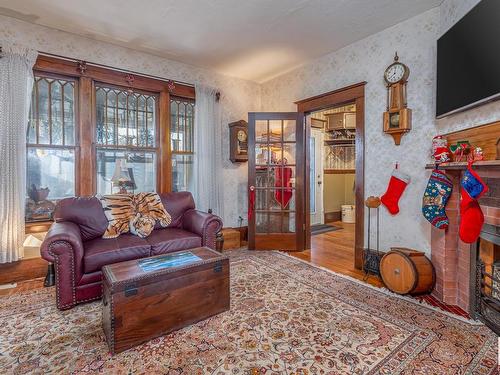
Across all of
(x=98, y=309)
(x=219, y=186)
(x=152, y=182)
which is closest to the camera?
(x=98, y=309)

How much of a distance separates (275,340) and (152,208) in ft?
6.63

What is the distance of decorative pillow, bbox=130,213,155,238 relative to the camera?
2.88 metres

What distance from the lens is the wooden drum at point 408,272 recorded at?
241 cm

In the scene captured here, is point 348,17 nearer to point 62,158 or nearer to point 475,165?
point 475,165

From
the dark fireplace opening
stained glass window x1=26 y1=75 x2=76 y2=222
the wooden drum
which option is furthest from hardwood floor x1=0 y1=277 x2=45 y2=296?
the dark fireplace opening

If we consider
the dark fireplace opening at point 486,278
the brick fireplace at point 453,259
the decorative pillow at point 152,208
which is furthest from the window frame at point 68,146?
the dark fireplace opening at point 486,278

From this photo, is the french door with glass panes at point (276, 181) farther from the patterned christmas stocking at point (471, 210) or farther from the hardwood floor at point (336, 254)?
the patterned christmas stocking at point (471, 210)

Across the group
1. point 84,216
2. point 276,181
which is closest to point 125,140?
point 84,216

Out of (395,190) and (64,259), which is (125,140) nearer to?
(64,259)

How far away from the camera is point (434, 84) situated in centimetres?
261

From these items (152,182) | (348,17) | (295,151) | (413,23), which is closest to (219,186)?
(152,182)

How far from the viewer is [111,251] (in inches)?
96.3

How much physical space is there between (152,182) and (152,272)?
2263 millimetres

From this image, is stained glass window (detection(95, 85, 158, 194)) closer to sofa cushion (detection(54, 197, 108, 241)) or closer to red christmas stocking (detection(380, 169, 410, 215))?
sofa cushion (detection(54, 197, 108, 241))
